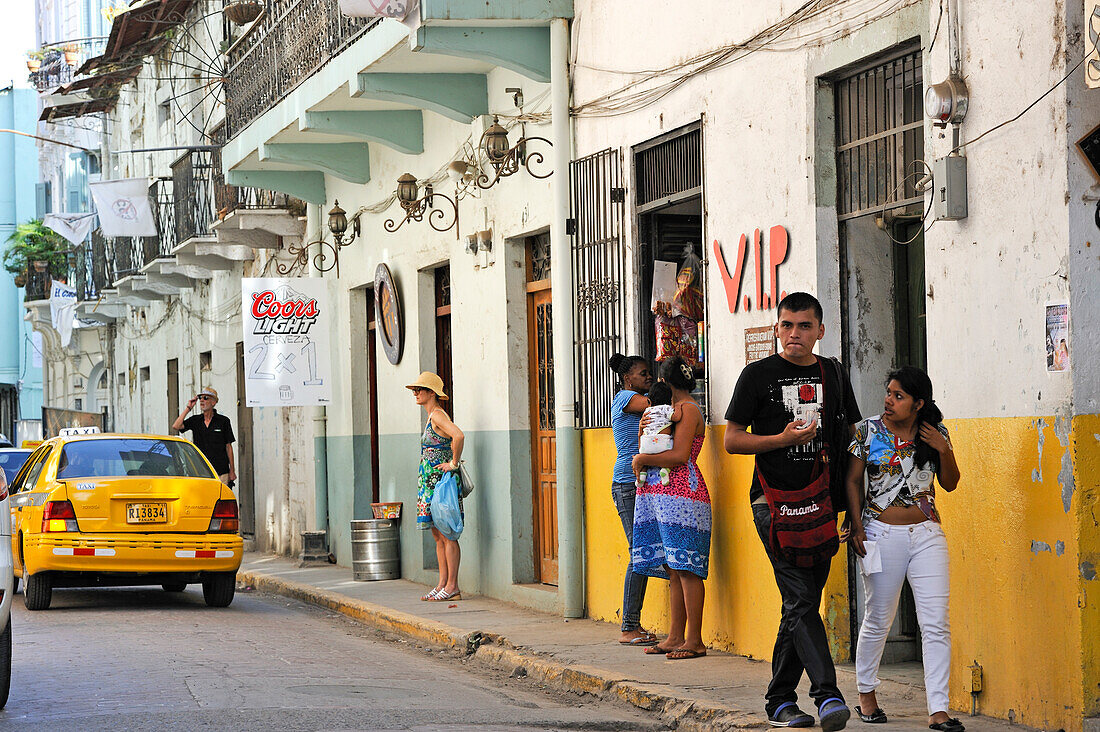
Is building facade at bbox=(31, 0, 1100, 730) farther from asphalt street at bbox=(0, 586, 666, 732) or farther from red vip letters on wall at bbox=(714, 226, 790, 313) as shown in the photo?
asphalt street at bbox=(0, 586, 666, 732)

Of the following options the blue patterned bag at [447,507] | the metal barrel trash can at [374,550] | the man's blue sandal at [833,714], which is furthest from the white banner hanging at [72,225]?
the man's blue sandal at [833,714]

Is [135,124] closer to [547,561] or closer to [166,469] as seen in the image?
[166,469]

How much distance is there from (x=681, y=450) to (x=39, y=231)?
35.9 meters

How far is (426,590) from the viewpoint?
1406 cm

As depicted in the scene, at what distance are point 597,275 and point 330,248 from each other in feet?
24.6

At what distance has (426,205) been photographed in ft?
46.1

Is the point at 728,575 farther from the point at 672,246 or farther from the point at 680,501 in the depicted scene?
the point at 672,246

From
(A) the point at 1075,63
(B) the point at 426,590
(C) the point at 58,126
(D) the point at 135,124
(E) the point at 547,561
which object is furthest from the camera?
(C) the point at 58,126

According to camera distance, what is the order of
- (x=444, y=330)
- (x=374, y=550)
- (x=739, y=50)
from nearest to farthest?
1. (x=739, y=50)
2. (x=444, y=330)
3. (x=374, y=550)

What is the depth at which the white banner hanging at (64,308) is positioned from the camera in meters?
33.4

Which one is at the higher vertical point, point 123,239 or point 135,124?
point 135,124

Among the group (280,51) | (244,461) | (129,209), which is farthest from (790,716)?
(129,209)

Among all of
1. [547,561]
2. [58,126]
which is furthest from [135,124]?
[547,561]

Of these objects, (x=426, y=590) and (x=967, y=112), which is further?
(x=426, y=590)
